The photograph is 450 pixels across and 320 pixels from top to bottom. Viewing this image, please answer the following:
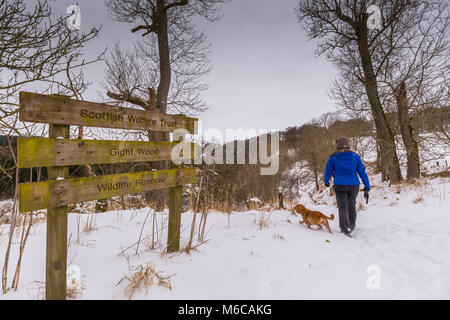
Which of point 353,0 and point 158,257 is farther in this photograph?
point 353,0

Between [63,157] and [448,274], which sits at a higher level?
[63,157]

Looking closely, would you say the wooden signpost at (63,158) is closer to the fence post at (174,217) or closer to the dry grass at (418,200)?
the fence post at (174,217)

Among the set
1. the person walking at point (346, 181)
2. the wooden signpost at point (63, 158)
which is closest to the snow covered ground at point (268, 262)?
the person walking at point (346, 181)

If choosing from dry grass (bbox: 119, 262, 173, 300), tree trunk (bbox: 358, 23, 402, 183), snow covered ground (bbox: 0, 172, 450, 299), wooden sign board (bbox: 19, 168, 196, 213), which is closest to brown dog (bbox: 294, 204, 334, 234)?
snow covered ground (bbox: 0, 172, 450, 299)

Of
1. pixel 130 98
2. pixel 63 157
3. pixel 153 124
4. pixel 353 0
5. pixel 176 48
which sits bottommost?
pixel 63 157

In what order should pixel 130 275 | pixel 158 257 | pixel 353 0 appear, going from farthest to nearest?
pixel 353 0 → pixel 158 257 → pixel 130 275

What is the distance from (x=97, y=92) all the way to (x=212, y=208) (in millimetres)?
7770

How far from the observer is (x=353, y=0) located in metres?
8.73

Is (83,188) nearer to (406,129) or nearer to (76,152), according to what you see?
(76,152)

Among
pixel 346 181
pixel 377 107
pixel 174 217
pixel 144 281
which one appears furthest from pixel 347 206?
pixel 377 107

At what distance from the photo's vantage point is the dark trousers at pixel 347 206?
A: 4.02 metres

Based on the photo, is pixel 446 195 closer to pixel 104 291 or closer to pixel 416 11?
pixel 416 11

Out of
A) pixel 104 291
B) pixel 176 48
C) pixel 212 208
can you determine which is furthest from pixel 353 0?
pixel 104 291

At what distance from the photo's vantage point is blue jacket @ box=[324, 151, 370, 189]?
4.04 metres
